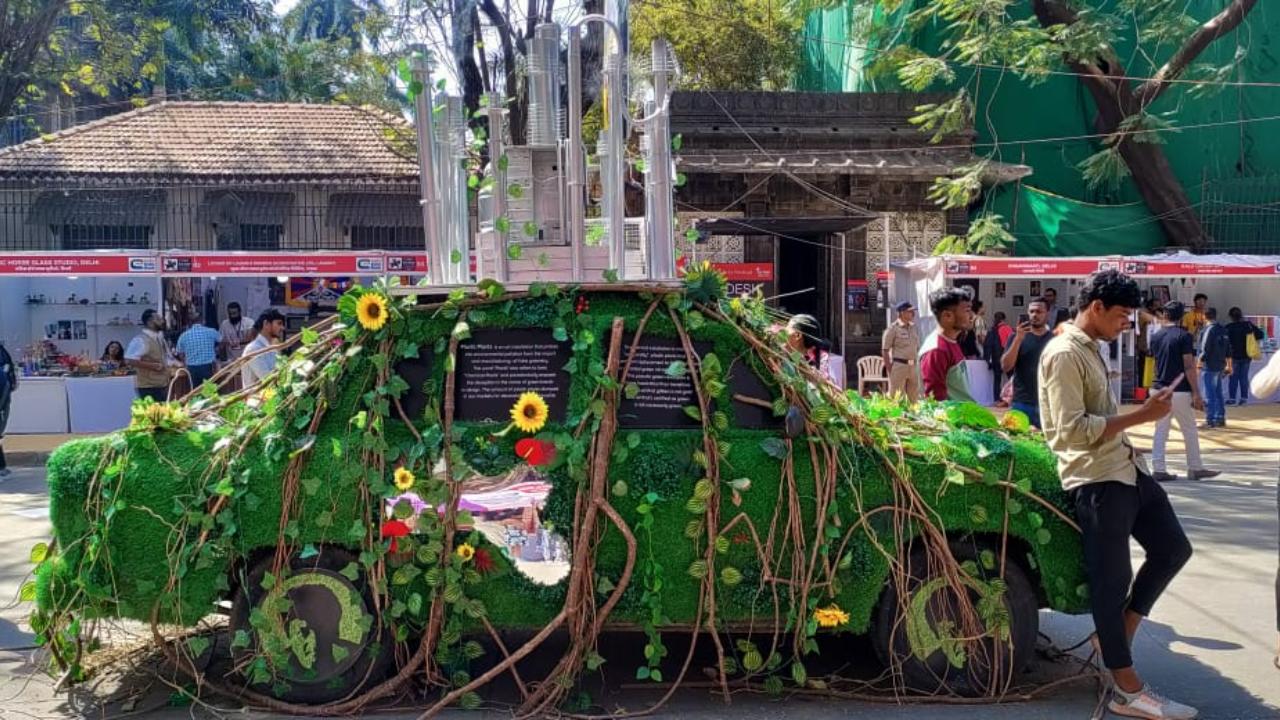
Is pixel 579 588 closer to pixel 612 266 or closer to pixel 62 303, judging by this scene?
pixel 612 266

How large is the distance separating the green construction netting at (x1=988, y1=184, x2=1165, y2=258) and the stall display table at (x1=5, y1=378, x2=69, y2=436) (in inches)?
573

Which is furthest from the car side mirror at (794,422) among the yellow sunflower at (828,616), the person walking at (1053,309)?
the person walking at (1053,309)

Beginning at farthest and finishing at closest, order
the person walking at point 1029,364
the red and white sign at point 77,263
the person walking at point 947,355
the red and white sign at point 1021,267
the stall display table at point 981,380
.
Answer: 1. the red and white sign at point 1021,267
2. the stall display table at point 981,380
3. the red and white sign at point 77,263
4. the person walking at point 1029,364
5. the person walking at point 947,355

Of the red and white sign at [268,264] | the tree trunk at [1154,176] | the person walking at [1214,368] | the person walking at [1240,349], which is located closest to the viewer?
the person walking at [1214,368]

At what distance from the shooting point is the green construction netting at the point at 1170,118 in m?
19.5

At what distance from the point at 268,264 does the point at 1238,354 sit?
47.3 feet

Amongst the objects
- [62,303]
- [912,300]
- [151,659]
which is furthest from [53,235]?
[151,659]

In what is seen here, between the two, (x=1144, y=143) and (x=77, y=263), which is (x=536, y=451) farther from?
(x=1144, y=143)

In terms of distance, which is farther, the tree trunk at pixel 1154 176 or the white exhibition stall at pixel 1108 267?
the tree trunk at pixel 1154 176

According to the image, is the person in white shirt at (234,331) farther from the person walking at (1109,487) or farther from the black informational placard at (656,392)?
the person walking at (1109,487)

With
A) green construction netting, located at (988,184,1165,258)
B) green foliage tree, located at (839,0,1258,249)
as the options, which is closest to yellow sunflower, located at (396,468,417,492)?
green foliage tree, located at (839,0,1258,249)

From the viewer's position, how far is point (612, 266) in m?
4.89

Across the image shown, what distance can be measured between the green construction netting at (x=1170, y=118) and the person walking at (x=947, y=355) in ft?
42.4

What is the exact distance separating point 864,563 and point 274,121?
1970cm
